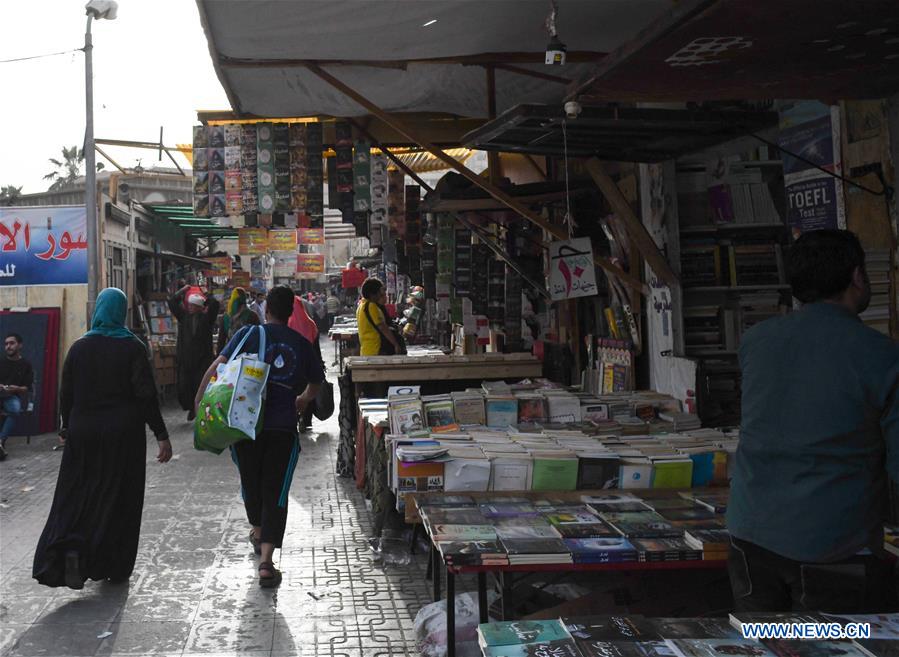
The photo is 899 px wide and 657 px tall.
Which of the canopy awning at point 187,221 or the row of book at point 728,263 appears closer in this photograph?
the row of book at point 728,263

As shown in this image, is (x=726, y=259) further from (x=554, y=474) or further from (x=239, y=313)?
(x=239, y=313)

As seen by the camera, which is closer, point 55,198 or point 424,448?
point 424,448

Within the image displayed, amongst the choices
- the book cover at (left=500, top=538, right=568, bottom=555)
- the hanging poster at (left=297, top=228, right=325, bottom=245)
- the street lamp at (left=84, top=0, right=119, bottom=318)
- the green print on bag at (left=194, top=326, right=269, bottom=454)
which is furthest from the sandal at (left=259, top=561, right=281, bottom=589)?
the hanging poster at (left=297, top=228, right=325, bottom=245)

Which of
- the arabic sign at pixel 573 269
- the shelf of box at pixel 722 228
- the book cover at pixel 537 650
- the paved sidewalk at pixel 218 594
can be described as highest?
the shelf of box at pixel 722 228

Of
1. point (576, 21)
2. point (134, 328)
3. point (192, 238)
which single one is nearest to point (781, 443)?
point (576, 21)

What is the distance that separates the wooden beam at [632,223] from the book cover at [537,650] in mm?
4423

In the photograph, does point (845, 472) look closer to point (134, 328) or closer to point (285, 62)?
point (285, 62)

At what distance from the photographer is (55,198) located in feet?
76.8

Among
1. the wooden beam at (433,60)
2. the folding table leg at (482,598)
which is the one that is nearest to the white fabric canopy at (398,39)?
the wooden beam at (433,60)

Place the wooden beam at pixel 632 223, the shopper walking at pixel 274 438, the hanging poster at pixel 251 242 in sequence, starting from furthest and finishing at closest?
the hanging poster at pixel 251 242 < the wooden beam at pixel 632 223 < the shopper walking at pixel 274 438

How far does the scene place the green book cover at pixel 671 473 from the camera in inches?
185

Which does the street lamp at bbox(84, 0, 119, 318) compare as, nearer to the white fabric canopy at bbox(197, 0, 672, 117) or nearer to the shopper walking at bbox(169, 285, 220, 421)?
the shopper walking at bbox(169, 285, 220, 421)

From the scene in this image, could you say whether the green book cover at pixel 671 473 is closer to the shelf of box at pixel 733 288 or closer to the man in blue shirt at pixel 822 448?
the man in blue shirt at pixel 822 448

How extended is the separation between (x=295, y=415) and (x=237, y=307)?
4.85 m
